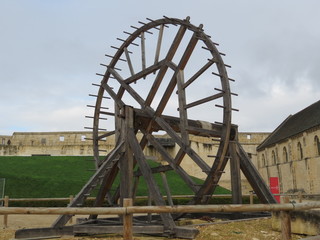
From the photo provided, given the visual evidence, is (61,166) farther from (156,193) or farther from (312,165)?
(156,193)

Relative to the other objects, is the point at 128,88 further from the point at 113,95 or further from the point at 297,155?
the point at 297,155

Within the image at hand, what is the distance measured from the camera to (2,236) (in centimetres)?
746

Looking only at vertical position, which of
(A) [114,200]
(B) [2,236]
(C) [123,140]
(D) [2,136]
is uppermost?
(D) [2,136]

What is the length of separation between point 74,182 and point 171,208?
68.5ft

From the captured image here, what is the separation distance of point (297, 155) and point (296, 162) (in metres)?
0.68

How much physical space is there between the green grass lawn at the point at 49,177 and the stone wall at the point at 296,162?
6.75m

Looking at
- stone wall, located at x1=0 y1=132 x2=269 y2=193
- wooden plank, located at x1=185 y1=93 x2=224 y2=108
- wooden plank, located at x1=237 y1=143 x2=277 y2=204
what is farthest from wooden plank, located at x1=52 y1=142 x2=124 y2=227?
stone wall, located at x1=0 y1=132 x2=269 y2=193

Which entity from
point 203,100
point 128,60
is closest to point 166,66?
point 203,100

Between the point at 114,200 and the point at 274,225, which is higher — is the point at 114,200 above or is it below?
above

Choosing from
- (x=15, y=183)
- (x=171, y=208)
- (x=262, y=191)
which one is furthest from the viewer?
(x=15, y=183)

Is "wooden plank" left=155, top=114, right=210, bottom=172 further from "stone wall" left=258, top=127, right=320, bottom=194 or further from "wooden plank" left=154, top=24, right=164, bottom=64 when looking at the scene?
"stone wall" left=258, top=127, right=320, bottom=194

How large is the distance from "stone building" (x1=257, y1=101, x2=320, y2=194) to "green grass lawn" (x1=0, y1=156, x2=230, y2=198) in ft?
22.4

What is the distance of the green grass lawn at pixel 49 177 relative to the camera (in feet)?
71.6

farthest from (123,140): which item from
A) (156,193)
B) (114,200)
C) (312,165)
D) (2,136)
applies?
(2,136)
